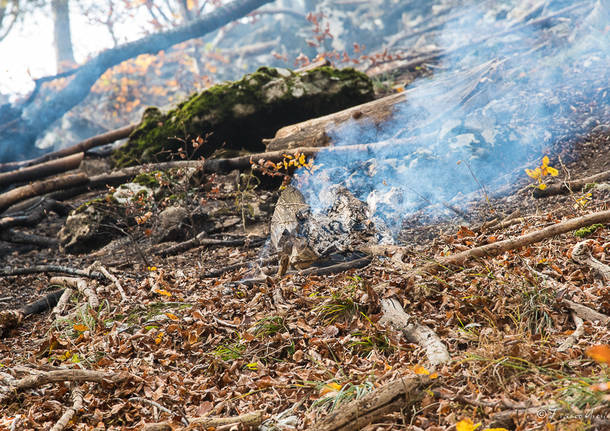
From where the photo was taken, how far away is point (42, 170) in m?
8.55

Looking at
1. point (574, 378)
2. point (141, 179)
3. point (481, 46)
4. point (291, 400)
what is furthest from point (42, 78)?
point (574, 378)

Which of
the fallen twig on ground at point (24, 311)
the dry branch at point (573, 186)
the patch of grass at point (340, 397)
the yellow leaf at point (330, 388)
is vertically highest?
the fallen twig on ground at point (24, 311)

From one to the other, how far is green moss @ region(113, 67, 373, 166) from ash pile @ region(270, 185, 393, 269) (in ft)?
9.99

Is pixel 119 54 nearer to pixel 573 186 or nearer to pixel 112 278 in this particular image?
pixel 112 278

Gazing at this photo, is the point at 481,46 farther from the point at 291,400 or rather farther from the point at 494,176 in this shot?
the point at 291,400

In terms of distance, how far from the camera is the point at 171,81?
20.9m

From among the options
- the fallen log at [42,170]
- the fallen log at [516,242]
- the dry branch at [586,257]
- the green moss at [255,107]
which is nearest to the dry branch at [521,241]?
the fallen log at [516,242]

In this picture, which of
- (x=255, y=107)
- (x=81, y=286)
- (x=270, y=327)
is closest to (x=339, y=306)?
(x=270, y=327)

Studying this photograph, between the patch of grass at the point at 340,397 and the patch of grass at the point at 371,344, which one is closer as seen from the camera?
the patch of grass at the point at 340,397

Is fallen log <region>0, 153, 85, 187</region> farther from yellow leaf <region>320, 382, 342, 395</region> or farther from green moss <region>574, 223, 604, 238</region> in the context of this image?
green moss <region>574, 223, 604, 238</region>

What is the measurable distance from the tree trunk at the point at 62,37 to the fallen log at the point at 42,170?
15.7 m

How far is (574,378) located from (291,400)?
5.19 ft

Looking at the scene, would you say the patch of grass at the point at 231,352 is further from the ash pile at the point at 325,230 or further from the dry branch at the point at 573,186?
the dry branch at the point at 573,186

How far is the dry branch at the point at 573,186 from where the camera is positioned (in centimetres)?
491
